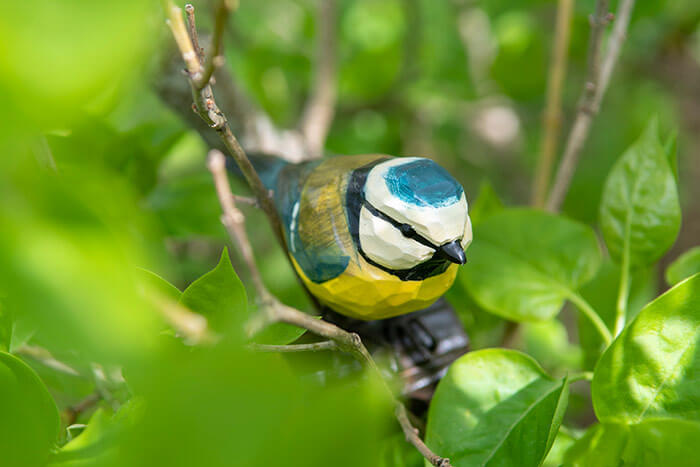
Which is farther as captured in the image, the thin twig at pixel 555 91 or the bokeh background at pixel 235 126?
the thin twig at pixel 555 91

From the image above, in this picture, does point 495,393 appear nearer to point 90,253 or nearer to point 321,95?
point 90,253

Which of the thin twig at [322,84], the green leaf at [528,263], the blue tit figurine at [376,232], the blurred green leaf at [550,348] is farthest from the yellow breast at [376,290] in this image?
the thin twig at [322,84]

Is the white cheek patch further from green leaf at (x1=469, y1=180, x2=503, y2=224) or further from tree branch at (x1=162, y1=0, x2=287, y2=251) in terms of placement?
green leaf at (x1=469, y1=180, x2=503, y2=224)

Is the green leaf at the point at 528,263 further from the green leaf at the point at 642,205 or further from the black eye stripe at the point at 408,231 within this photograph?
the black eye stripe at the point at 408,231

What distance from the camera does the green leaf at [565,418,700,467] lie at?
285 mm

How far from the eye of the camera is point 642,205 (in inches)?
18.0

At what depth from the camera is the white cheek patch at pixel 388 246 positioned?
1.22 feet

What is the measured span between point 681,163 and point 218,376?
1.51 metres

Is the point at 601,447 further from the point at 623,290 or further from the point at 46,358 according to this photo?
the point at 46,358

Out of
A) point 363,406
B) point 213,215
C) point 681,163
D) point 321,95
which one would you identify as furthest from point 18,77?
point 681,163

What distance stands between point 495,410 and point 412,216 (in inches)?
5.9

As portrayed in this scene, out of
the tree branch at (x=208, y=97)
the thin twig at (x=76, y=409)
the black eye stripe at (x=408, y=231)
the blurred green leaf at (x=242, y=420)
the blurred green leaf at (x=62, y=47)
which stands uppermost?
the blurred green leaf at (x=62, y=47)

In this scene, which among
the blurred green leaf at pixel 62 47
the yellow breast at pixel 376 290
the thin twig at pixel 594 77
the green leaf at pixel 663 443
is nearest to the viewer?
the blurred green leaf at pixel 62 47

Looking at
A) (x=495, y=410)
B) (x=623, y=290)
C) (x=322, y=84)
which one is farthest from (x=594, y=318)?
(x=322, y=84)
